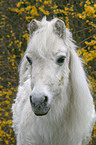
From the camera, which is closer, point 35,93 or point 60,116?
point 35,93

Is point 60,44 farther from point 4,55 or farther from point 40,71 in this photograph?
point 4,55

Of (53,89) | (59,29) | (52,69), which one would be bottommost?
(53,89)

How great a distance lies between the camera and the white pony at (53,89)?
1.52 m

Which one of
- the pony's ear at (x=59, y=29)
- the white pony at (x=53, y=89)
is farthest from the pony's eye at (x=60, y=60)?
the pony's ear at (x=59, y=29)

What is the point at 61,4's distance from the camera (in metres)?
4.16

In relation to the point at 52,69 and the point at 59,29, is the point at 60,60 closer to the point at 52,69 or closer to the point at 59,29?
the point at 52,69

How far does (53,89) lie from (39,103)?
17 centimetres

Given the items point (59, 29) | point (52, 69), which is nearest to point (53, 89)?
point (52, 69)

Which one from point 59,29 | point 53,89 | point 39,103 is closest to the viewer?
point 39,103

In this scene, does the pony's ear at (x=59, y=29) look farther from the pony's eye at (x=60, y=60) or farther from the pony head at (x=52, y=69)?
the pony's eye at (x=60, y=60)

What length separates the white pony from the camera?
1.52m

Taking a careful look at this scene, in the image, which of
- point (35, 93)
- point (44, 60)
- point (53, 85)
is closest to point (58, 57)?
point (44, 60)

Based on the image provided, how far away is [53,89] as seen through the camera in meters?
1.56

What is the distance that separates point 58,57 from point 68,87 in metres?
0.37
